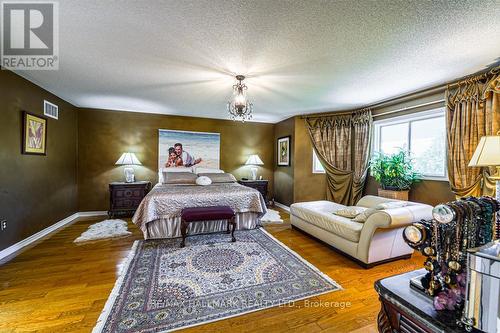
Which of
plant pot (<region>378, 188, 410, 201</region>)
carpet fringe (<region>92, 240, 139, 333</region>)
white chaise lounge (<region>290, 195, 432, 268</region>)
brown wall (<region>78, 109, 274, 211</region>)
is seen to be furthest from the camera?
brown wall (<region>78, 109, 274, 211</region>)

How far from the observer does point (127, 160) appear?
179 inches

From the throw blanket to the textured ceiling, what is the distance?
1.73 meters

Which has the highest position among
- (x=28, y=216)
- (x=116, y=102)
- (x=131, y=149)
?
(x=116, y=102)

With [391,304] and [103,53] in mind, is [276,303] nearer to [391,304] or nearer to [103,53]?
[391,304]

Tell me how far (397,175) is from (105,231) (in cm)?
511

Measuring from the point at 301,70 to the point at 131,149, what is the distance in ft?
13.9

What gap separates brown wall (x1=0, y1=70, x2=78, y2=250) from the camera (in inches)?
105

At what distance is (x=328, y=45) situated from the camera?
6.81ft

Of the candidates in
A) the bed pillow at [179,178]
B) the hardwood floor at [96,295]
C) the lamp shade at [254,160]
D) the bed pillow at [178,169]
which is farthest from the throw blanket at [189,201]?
the lamp shade at [254,160]

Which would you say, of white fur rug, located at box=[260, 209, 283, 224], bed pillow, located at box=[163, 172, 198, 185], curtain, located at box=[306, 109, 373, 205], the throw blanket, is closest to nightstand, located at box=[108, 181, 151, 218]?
bed pillow, located at box=[163, 172, 198, 185]

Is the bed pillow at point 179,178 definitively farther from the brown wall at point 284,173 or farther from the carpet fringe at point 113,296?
the brown wall at point 284,173

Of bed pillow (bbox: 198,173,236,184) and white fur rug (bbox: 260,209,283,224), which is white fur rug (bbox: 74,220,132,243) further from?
white fur rug (bbox: 260,209,283,224)

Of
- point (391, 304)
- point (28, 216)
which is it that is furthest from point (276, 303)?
point (28, 216)

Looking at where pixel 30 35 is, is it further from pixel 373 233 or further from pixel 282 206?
pixel 282 206
